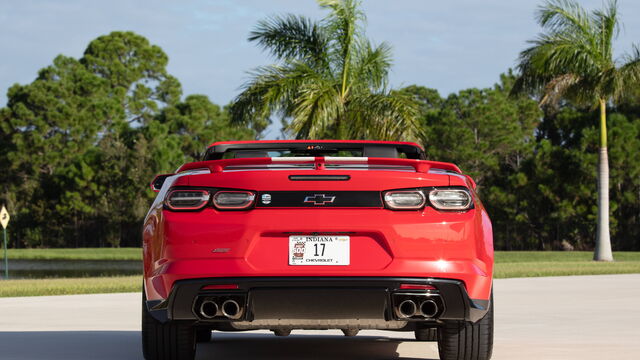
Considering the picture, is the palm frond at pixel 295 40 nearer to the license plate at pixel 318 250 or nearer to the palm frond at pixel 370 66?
the palm frond at pixel 370 66

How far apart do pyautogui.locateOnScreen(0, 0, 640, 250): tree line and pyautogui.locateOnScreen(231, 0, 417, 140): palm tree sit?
36mm

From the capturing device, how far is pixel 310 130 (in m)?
24.1

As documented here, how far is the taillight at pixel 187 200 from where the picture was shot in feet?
18.1

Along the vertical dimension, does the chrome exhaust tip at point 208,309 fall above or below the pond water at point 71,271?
above

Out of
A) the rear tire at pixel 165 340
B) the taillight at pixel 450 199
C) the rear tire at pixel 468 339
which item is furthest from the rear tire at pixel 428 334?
the taillight at pixel 450 199

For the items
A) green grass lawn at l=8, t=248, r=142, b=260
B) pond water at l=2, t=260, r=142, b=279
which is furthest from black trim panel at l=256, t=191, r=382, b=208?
green grass lawn at l=8, t=248, r=142, b=260

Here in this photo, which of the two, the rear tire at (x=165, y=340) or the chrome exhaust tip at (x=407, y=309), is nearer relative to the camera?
the chrome exhaust tip at (x=407, y=309)

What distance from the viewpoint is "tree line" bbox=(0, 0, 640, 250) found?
25.1 meters

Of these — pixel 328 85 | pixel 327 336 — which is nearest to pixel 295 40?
pixel 328 85

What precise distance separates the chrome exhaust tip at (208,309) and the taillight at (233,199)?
1.73 feet

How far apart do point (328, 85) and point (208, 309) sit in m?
19.4

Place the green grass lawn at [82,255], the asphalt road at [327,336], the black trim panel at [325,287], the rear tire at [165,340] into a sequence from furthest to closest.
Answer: the green grass lawn at [82,255] → the asphalt road at [327,336] → the rear tire at [165,340] → the black trim panel at [325,287]

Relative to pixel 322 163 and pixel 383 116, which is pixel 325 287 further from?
pixel 383 116

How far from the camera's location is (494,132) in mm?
53312
